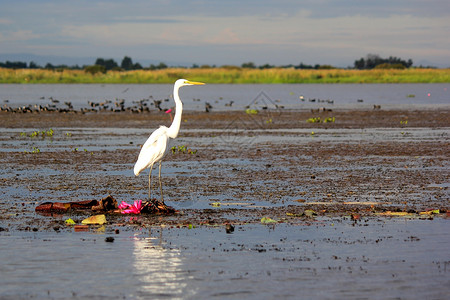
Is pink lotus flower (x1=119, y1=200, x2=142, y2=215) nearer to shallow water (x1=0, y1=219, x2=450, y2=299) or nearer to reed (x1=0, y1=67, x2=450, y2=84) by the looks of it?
shallow water (x1=0, y1=219, x2=450, y2=299)

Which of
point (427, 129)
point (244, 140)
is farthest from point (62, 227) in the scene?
point (427, 129)

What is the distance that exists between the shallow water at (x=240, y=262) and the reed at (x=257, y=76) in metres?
96.8

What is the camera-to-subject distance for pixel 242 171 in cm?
1867

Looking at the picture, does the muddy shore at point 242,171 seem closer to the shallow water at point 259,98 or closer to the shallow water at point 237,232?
the shallow water at point 237,232

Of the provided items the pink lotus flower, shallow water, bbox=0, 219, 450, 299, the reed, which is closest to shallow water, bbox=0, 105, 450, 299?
shallow water, bbox=0, 219, 450, 299

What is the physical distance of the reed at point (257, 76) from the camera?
110 metres

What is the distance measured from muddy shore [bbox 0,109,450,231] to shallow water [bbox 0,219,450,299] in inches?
33.8

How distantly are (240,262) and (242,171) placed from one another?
29.6ft

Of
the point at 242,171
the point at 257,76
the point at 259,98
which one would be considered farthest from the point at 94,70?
the point at 242,171

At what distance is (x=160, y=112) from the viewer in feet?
145

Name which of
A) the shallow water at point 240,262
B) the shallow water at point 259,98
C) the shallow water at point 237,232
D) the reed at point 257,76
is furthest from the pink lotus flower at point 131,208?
the reed at point 257,76

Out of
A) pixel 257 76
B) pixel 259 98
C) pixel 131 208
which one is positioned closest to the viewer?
pixel 131 208

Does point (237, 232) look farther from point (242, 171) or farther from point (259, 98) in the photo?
point (259, 98)

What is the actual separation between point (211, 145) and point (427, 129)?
1074cm
